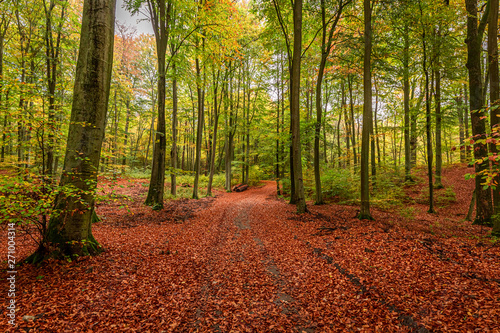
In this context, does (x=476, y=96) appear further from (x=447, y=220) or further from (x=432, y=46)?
(x=447, y=220)

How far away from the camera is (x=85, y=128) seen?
4066 millimetres

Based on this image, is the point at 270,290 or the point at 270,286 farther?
the point at 270,286

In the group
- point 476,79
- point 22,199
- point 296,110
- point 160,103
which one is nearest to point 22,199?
point 22,199

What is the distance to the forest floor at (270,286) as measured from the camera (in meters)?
2.71

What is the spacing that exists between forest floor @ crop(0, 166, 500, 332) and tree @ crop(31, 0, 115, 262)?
1.86 ft

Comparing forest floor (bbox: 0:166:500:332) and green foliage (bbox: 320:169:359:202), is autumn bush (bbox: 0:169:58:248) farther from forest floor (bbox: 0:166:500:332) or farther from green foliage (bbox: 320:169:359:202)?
green foliage (bbox: 320:169:359:202)

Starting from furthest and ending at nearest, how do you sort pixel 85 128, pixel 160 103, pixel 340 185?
pixel 340 185 → pixel 160 103 → pixel 85 128

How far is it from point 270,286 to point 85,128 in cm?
492

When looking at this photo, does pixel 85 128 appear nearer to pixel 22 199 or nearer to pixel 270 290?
pixel 22 199

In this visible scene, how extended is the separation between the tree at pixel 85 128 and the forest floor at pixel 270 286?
1.86 ft

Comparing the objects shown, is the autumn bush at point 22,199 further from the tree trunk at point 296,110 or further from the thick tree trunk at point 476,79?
the thick tree trunk at point 476,79

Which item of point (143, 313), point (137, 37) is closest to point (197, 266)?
point (143, 313)

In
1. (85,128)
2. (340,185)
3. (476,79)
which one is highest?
(476,79)

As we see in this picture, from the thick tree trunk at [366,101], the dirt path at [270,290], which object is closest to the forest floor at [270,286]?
the dirt path at [270,290]
